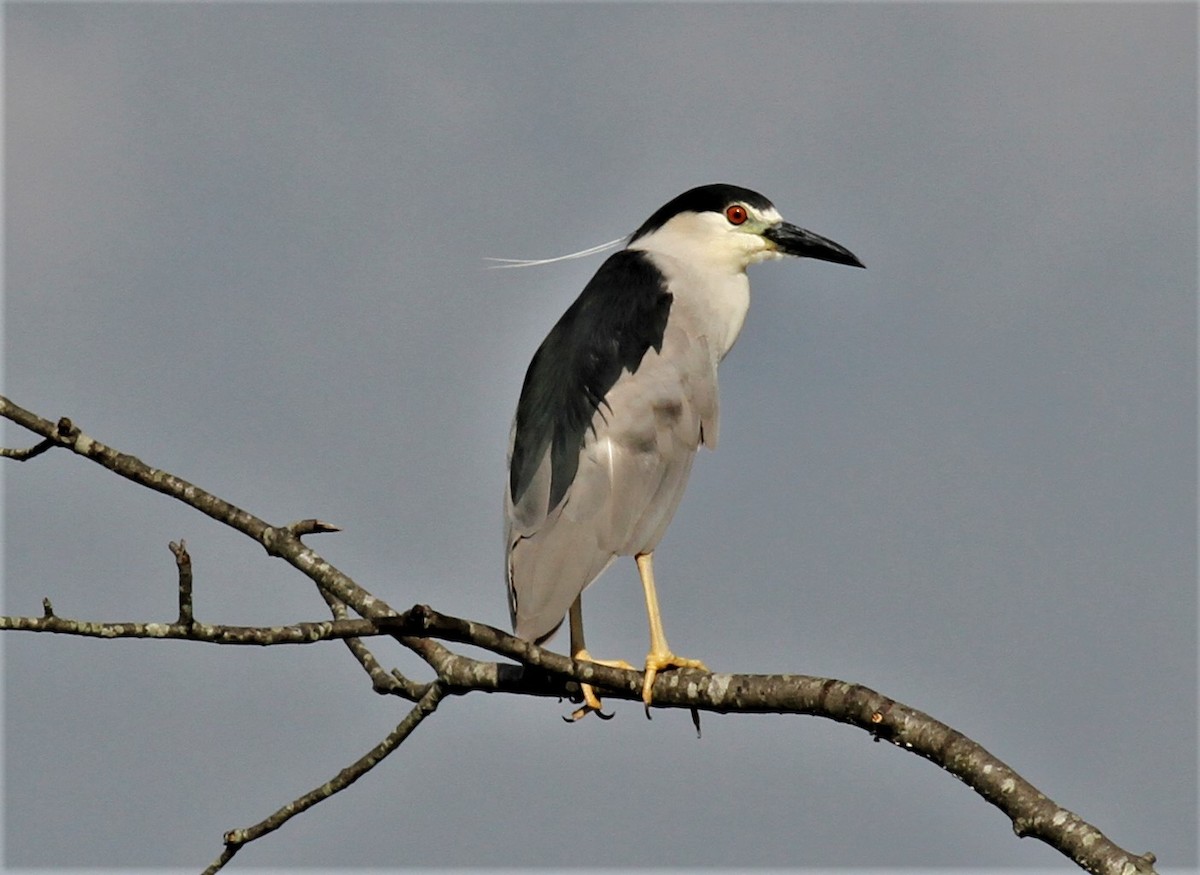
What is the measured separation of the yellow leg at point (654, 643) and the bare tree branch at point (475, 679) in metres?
0.28

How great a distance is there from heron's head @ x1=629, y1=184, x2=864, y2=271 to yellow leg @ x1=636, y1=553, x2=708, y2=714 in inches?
63.2

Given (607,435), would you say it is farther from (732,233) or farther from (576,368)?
(732,233)

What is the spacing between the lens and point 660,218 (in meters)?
6.07

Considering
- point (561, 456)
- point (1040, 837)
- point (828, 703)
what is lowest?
point (1040, 837)

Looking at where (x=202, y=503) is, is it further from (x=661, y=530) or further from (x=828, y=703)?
(x=661, y=530)

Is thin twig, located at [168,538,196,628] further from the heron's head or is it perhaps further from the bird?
the heron's head

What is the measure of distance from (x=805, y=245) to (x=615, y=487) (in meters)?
1.68

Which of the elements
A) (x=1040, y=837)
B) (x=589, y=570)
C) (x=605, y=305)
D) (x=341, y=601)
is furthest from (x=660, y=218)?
Answer: (x=1040, y=837)

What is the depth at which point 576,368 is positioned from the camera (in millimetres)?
4992

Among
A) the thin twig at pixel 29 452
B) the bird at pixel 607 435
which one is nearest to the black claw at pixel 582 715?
the bird at pixel 607 435

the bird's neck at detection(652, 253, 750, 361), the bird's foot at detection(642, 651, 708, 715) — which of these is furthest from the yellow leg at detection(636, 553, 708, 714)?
the bird's neck at detection(652, 253, 750, 361)

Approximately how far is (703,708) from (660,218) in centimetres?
300

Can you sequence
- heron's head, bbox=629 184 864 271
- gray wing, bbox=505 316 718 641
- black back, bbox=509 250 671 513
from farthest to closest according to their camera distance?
heron's head, bbox=629 184 864 271 < black back, bbox=509 250 671 513 < gray wing, bbox=505 316 718 641

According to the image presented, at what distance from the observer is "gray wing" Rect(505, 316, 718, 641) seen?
464 cm
